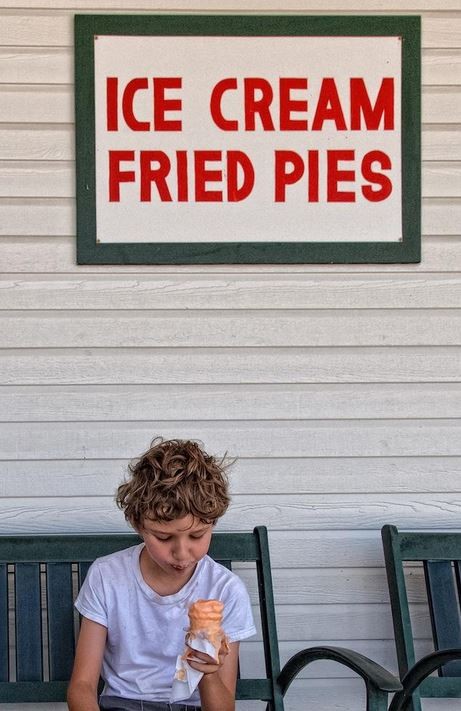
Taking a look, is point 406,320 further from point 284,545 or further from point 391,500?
point 284,545

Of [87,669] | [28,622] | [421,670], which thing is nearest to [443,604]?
[421,670]

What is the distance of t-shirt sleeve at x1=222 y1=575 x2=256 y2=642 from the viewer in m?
2.87

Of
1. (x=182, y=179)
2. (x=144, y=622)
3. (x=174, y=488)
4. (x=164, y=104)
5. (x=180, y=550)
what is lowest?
(x=144, y=622)

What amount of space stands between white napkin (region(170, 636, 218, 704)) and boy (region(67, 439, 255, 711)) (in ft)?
0.39

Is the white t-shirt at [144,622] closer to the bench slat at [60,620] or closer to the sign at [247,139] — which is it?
the bench slat at [60,620]

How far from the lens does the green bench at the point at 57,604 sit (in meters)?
3.19

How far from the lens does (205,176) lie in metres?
3.43

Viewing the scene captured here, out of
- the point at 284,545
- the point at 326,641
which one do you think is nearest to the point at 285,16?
the point at 284,545

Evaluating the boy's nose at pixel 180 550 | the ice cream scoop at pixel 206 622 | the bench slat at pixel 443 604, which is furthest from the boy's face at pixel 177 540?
the bench slat at pixel 443 604

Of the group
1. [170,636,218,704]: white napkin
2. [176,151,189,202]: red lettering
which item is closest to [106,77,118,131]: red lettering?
[176,151,189,202]: red lettering

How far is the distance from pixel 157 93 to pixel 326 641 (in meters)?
1.94

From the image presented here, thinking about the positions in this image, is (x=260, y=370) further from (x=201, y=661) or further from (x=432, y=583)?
(x=201, y=661)

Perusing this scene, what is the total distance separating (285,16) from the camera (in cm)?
344

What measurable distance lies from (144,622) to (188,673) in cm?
36
